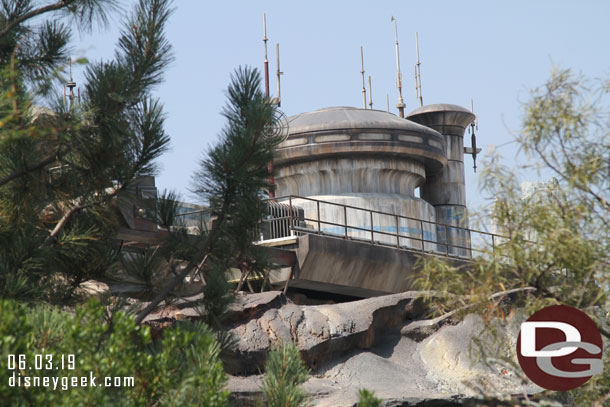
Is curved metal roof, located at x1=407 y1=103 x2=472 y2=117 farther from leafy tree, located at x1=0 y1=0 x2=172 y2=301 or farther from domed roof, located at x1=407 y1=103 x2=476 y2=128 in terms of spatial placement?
leafy tree, located at x1=0 y1=0 x2=172 y2=301

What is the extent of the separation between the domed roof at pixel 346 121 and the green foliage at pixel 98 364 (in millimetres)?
15664

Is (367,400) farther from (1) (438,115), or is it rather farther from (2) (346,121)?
(1) (438,115)

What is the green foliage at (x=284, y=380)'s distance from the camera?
10195 mm

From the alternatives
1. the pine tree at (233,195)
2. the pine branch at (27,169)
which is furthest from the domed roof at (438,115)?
the pine branch at (27,169)

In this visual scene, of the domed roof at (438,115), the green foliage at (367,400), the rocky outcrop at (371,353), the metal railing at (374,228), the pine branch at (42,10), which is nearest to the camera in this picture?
the green foliage at (367,400)

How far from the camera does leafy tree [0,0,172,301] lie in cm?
961

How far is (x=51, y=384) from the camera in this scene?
678cm

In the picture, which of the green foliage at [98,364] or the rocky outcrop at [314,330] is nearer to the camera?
the green foliage at [98,364]

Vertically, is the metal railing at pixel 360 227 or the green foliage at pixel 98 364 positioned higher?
the metal railing at pixel 360 227

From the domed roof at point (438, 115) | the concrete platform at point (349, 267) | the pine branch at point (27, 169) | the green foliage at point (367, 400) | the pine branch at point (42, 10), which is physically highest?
the domed roof at point (438, 115)

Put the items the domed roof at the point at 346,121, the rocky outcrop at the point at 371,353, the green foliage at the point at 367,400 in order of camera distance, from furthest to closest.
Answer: the domed roof at the point at 346,121
the rocky outcrop at the point at 371,353
the green foliage at the point at 367,400

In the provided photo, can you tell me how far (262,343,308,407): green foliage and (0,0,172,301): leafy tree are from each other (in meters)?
2.23

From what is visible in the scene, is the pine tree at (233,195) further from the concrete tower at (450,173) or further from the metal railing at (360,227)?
the concrete tower at (450,173)

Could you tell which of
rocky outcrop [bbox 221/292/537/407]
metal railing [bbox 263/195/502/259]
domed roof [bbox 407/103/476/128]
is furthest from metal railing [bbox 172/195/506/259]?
domed roof [bbox 407/103/476/128]
